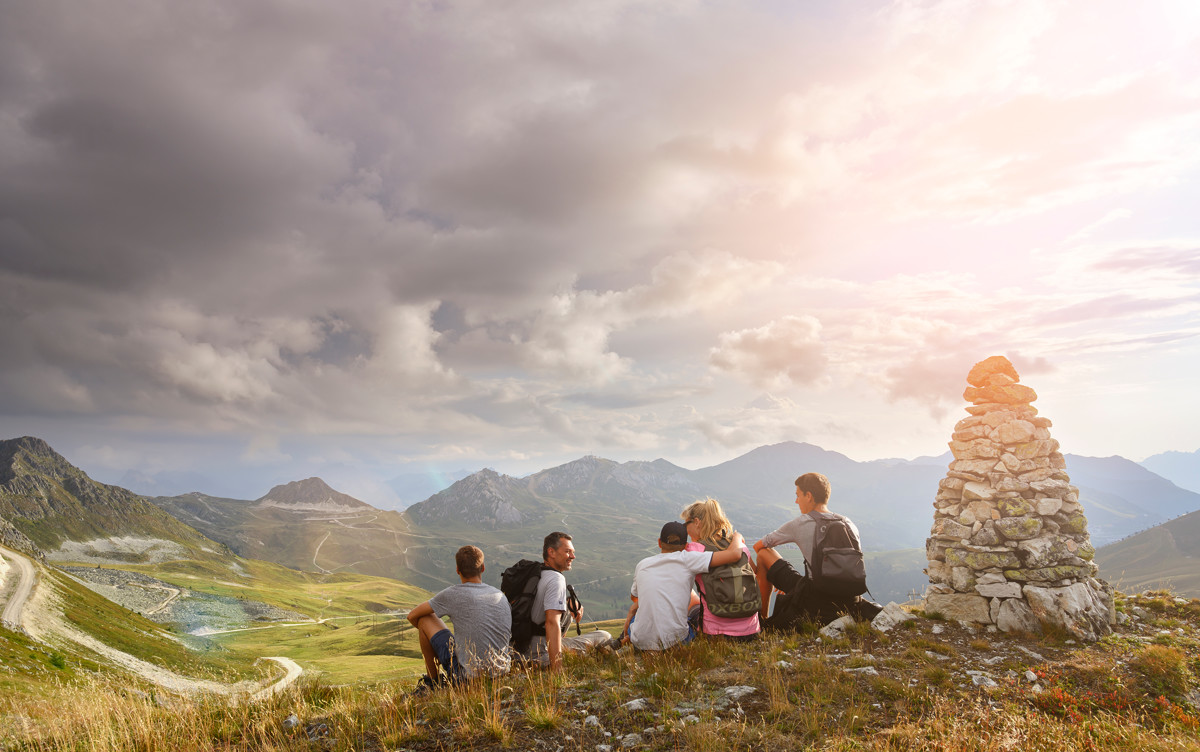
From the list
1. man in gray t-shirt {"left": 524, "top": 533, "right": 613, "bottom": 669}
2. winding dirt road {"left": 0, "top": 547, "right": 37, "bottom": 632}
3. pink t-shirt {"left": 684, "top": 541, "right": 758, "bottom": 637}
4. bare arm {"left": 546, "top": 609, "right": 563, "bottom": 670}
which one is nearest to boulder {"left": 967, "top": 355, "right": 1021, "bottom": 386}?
pink t-shirt {"left": 684, "top": 541, "right": 758, "bottom": 637}

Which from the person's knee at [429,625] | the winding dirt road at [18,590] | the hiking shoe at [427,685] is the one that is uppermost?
the person's knee at [429,625]

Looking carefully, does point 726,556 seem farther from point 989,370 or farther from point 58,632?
point 58,632

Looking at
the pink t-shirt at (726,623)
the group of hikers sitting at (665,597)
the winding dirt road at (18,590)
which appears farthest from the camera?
the winding dirt road at (18,590)

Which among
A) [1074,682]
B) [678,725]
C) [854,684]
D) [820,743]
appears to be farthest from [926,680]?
[678,725]

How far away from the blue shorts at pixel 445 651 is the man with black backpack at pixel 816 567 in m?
7.10

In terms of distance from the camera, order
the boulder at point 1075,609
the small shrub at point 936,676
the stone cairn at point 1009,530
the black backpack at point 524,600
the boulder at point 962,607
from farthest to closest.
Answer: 1. the boulder at point 962,607
2. the stone cairn at point 1009,530
3. the boulder at point 1075,609
4. the black backpack at point 524,600
5. the small shrub at point 936,676

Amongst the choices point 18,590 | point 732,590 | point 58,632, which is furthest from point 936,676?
point 18,590

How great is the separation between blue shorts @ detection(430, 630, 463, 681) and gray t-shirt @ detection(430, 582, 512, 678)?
13 centimetres

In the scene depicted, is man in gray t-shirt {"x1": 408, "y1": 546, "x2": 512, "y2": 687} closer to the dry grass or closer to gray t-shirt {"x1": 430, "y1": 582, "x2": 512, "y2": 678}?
gray t-shirt {"x1": 430, "y1": 582, "x2": 512, "y2": 678}

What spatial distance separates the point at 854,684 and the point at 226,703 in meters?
11.0

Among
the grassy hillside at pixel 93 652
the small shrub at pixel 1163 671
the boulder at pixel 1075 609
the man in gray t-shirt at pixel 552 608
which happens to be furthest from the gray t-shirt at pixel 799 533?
the grassy hillside at pixel 93 652

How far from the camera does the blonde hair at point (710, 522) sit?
37.2ft

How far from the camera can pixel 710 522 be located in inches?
457

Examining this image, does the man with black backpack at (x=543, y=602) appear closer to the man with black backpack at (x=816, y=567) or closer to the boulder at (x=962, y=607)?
the man with black backpack at (x=816, y=567)
